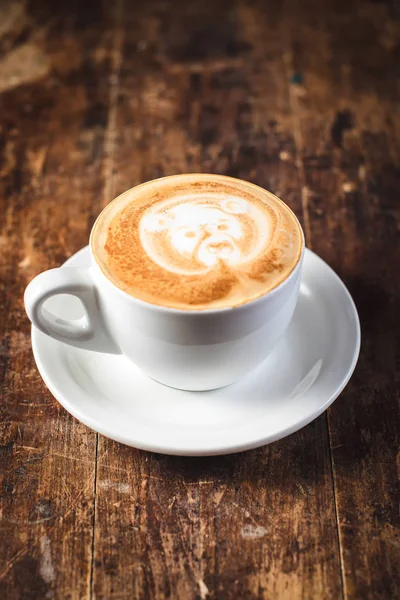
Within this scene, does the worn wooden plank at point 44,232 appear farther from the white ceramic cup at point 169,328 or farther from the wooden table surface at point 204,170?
the white ceramic cup at point 169,328

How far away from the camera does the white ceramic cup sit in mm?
770

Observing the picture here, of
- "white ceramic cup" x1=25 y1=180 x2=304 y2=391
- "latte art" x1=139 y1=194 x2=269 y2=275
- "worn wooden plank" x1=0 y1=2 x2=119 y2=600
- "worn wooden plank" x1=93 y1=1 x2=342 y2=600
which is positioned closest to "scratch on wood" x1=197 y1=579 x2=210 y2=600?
"worn wooden plank" x1=93 y1=1 x2=342 y2=600

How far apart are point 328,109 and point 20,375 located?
963 mm

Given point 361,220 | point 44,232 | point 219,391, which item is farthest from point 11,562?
point 361,220

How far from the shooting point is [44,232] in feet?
4.05

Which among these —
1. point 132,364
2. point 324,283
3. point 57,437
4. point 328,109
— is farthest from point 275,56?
point 57,437

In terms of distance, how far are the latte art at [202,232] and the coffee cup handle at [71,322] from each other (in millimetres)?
95

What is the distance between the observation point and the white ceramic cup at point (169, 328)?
770mm

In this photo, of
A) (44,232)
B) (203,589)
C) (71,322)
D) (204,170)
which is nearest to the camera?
(203,589)

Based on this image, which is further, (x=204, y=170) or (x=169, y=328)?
(x=204, y=170)

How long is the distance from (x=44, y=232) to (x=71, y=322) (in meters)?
0.41

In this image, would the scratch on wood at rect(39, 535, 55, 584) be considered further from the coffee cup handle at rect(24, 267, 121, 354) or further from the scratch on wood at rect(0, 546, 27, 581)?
A: the coffee cup handle at rect(24, 267, 121, 354)

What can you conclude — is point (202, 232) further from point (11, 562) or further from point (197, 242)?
point (11, 562)

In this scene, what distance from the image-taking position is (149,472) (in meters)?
0.86
